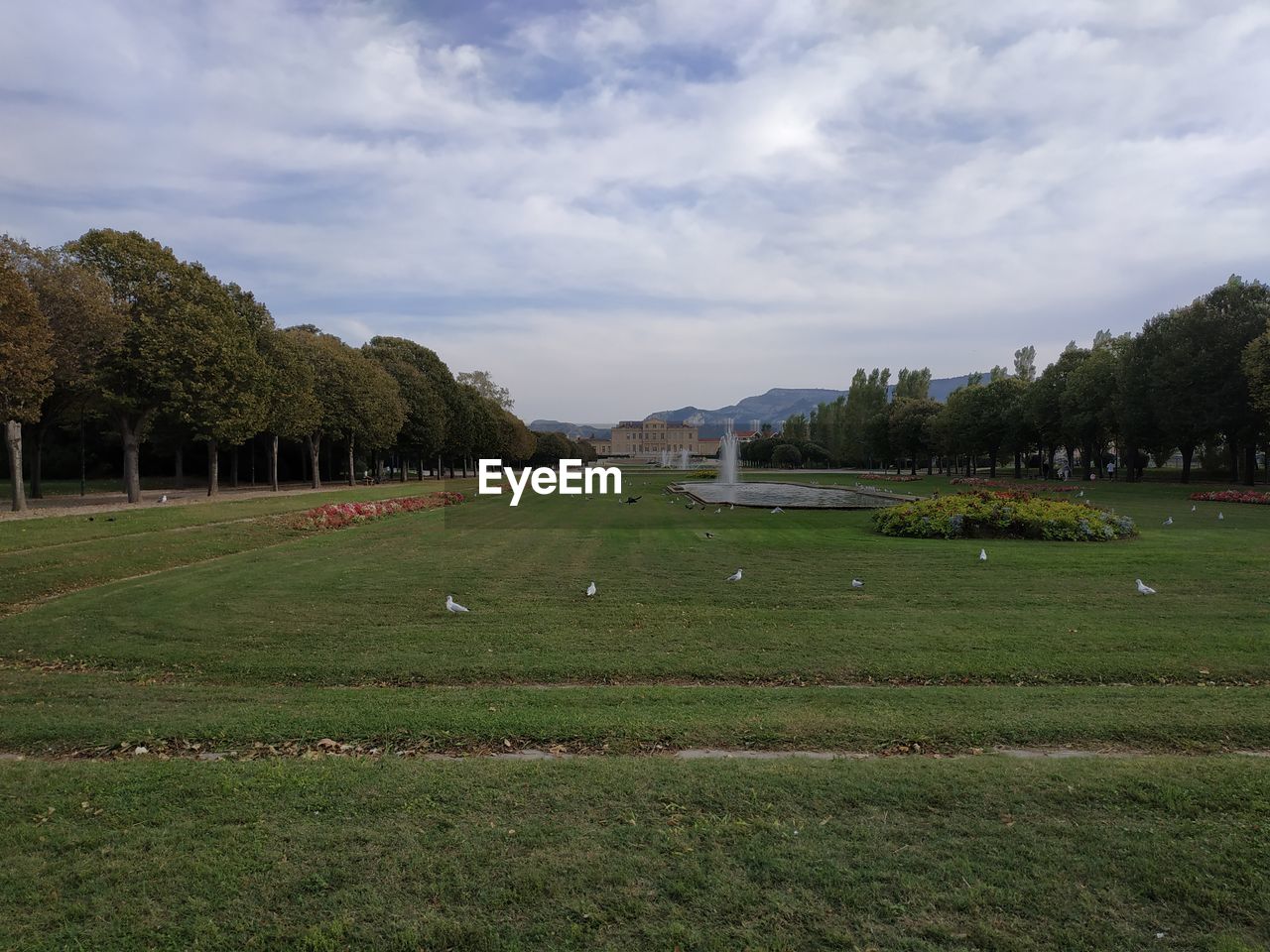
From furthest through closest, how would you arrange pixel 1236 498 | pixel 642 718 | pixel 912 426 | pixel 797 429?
pixel 797 429
pixel 912 426
pixel 1236 498
pixel 642 718

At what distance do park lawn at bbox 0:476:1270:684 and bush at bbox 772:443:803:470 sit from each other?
99.2 meters

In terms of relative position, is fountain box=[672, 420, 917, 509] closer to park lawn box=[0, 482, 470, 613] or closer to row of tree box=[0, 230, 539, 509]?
park lawn box=[0, 482, 470, 613]

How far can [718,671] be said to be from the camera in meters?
7.67

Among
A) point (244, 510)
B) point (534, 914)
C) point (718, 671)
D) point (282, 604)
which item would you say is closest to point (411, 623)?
point (282, 604)

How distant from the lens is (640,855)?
3828mm

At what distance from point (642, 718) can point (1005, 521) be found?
14573 mm

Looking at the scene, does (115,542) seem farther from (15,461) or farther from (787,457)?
(787,457)

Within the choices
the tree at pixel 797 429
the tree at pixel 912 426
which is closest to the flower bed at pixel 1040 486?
the tree at pixel 912 426

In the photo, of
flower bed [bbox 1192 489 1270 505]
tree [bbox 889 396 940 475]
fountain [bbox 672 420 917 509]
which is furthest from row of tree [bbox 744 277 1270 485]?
fountain [bbox 672 420 917 509]

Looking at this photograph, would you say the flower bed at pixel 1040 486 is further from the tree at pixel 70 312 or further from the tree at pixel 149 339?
the tree at pixel 70 312

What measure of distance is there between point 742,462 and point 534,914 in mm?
145356

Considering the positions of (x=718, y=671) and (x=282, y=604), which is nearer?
(x=718, y=671)

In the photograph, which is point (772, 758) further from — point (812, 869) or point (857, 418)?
point (857, 418)

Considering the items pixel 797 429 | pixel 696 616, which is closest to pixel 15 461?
pixel 696 616
